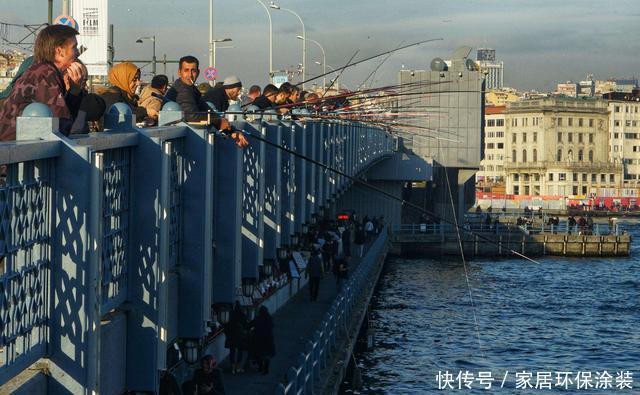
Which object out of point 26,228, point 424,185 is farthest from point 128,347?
point 424,185

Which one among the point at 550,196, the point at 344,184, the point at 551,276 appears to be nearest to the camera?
the point at 344,184

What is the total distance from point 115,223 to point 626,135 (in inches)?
7603

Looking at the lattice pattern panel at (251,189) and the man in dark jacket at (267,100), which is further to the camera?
the lattice pattern panel at (251,189)

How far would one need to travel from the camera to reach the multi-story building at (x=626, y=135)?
19762 cm

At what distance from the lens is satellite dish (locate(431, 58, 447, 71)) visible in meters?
84.0

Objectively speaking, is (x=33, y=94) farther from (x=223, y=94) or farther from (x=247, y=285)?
(x=247, y=285)

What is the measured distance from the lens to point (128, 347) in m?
12.2

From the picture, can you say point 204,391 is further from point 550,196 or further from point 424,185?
point 550,196

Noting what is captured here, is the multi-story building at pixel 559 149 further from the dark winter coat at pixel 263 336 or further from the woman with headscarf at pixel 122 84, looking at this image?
the woman with headscarf at pixel 122 84

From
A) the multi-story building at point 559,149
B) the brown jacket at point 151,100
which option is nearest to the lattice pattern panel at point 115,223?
the brown jacket at point 151,100

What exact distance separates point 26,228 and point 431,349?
31.4m

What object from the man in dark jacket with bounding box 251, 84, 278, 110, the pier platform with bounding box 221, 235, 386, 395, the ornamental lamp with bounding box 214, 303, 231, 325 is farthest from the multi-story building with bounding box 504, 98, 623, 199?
the ornamental lamp with bounding box 214, 303, 231, 325

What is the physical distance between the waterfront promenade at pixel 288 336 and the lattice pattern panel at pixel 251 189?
2092 mm

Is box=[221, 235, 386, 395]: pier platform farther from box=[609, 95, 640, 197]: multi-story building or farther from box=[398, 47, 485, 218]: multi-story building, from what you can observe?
box=[609, 95, 640, 197]: multi-story building
